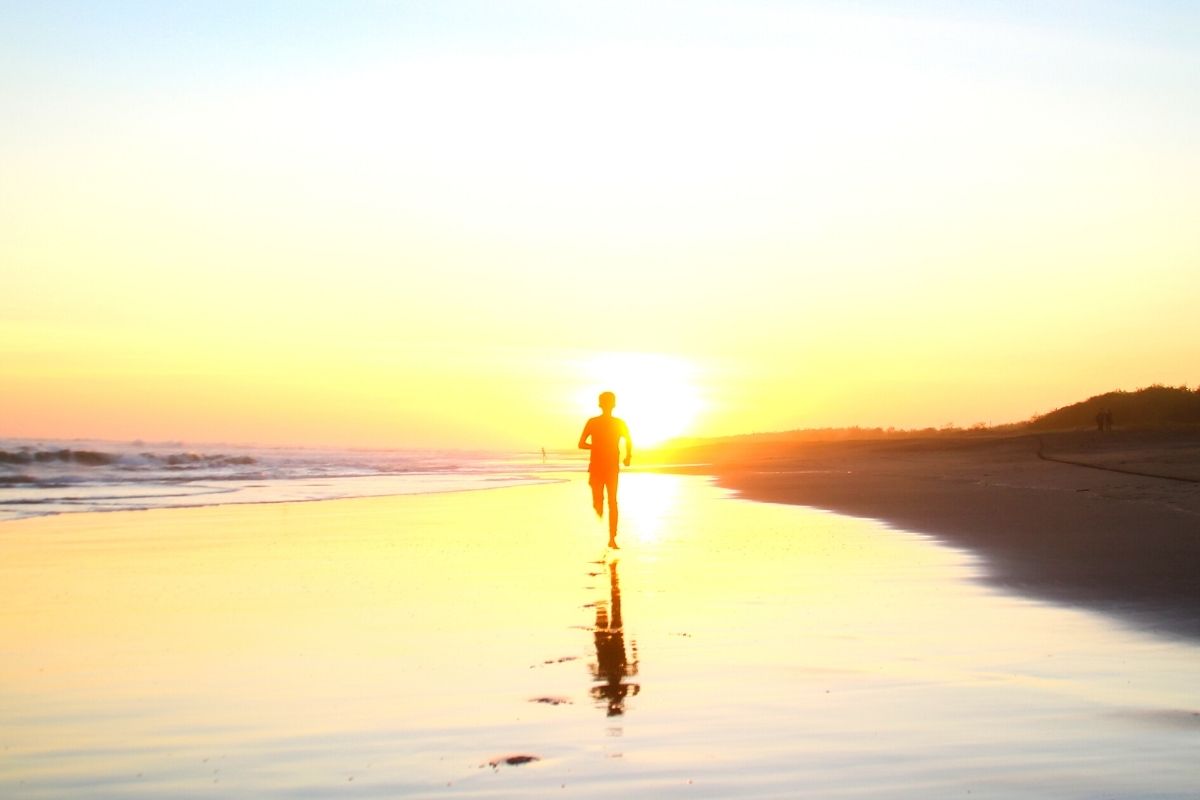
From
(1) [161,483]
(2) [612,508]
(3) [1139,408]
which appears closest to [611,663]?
(2) [612,508]

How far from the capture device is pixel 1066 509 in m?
19.5

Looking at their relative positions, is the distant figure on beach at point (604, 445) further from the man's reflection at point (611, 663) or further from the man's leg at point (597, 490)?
the man's reflection at point (611, 663)

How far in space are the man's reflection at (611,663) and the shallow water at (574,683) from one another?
0.10ft

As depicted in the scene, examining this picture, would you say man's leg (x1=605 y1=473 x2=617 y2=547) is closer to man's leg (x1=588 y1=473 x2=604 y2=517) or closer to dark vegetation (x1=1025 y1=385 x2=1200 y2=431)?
man's leg (x1=588 y1=473 x2=604 y2=517)

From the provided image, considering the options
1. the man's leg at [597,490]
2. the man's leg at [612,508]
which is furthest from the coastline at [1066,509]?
the man's leg at [597,490]

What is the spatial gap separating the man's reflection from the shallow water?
3 cm

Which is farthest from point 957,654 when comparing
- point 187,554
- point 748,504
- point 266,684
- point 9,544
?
point 748,504

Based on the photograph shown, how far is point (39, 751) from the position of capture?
5.31 m

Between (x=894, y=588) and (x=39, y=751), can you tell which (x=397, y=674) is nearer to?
(x=39, y=751)

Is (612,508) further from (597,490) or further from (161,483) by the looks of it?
(161,483)

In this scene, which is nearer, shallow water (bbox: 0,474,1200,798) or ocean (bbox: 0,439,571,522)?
shallow water (bbox: 0,474,1200,798)

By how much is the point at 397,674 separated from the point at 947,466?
125 ft

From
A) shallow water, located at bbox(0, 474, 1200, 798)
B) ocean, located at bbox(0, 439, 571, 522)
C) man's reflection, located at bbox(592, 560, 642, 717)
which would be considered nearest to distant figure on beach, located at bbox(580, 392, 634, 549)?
shallow water, located at bbox(0, 474, 1200, 798)

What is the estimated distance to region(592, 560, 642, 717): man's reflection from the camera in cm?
627
